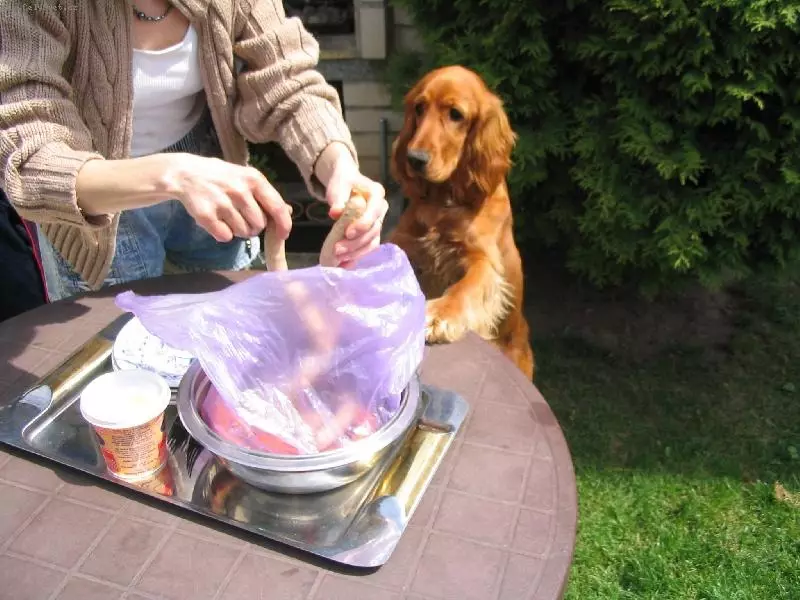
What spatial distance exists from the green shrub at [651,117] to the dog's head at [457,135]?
46 centimetres

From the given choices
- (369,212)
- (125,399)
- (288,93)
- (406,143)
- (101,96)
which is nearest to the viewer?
(125,399)

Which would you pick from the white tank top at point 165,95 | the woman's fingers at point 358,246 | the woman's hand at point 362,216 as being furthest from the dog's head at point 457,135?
the woman's fingers at point 358,246

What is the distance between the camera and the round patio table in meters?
1.06

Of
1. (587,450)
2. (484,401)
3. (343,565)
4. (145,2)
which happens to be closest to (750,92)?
(587,450)

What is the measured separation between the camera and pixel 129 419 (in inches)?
46.4

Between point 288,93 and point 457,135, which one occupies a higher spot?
point 288,93

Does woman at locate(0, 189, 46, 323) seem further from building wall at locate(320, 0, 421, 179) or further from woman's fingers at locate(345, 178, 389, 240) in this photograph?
building wall at locate(320, 0, 421, 179)

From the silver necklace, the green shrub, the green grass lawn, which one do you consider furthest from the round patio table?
the green shrub

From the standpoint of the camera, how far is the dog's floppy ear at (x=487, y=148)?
2441mm

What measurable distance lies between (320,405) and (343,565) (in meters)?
0.28

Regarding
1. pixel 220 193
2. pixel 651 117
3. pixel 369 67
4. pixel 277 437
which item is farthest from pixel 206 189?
pixel 369 67

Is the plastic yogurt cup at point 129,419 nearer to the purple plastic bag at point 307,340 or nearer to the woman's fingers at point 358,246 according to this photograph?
the purple plastic bag at point 307,340

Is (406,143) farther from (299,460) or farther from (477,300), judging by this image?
(299,460)

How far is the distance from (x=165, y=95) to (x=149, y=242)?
0.38 metres
